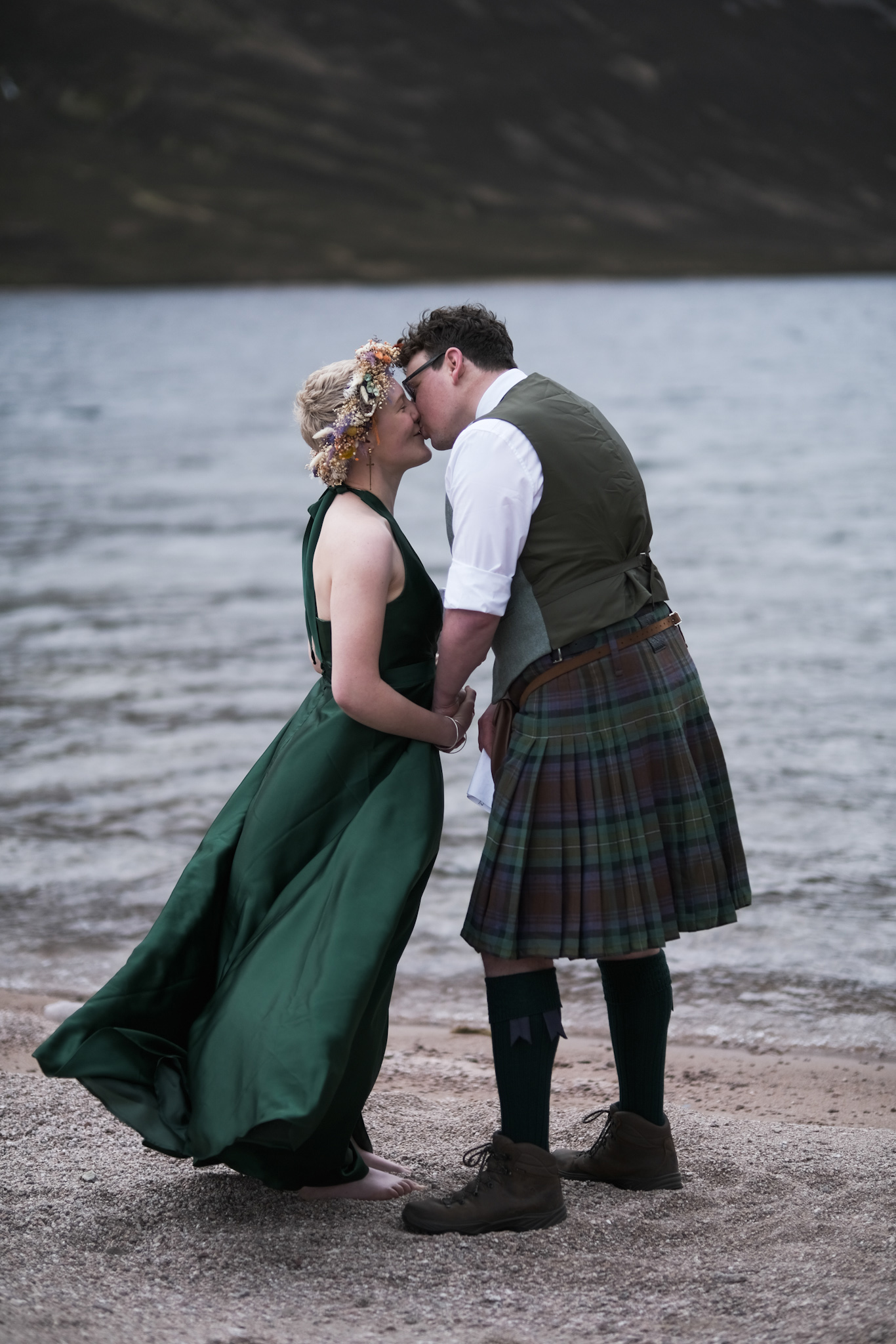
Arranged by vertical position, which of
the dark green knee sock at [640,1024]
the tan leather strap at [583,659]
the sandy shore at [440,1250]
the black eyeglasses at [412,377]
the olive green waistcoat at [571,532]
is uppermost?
the black eyeglasses at [412,377]

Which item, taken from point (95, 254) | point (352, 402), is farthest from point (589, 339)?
point (95, 254)

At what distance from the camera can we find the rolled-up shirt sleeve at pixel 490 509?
3.05m

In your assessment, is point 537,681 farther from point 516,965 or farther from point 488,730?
point 516,965

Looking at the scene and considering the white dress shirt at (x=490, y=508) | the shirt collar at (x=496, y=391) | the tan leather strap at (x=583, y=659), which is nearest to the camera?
the white dress shirt at (x=490, y=508)

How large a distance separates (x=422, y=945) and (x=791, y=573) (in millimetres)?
9876

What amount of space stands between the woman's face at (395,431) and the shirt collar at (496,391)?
7.9 inches

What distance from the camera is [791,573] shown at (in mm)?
14703

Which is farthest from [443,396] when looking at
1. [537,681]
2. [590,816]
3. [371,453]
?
[590,816]

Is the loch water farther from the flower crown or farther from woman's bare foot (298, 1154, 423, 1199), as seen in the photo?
the flower crown

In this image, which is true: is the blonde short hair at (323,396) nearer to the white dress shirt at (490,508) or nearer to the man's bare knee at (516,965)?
the white dress shirt at (490,508)

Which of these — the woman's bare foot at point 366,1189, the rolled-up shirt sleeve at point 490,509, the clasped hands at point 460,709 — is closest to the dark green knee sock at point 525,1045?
the woman's bare foot at point 366,1189

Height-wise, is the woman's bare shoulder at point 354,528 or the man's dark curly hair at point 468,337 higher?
the man's dark curly hair at point 468,337

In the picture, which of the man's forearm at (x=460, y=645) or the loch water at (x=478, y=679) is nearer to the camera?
the man's forearm at (x=460, y=645)

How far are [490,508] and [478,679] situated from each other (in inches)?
265
